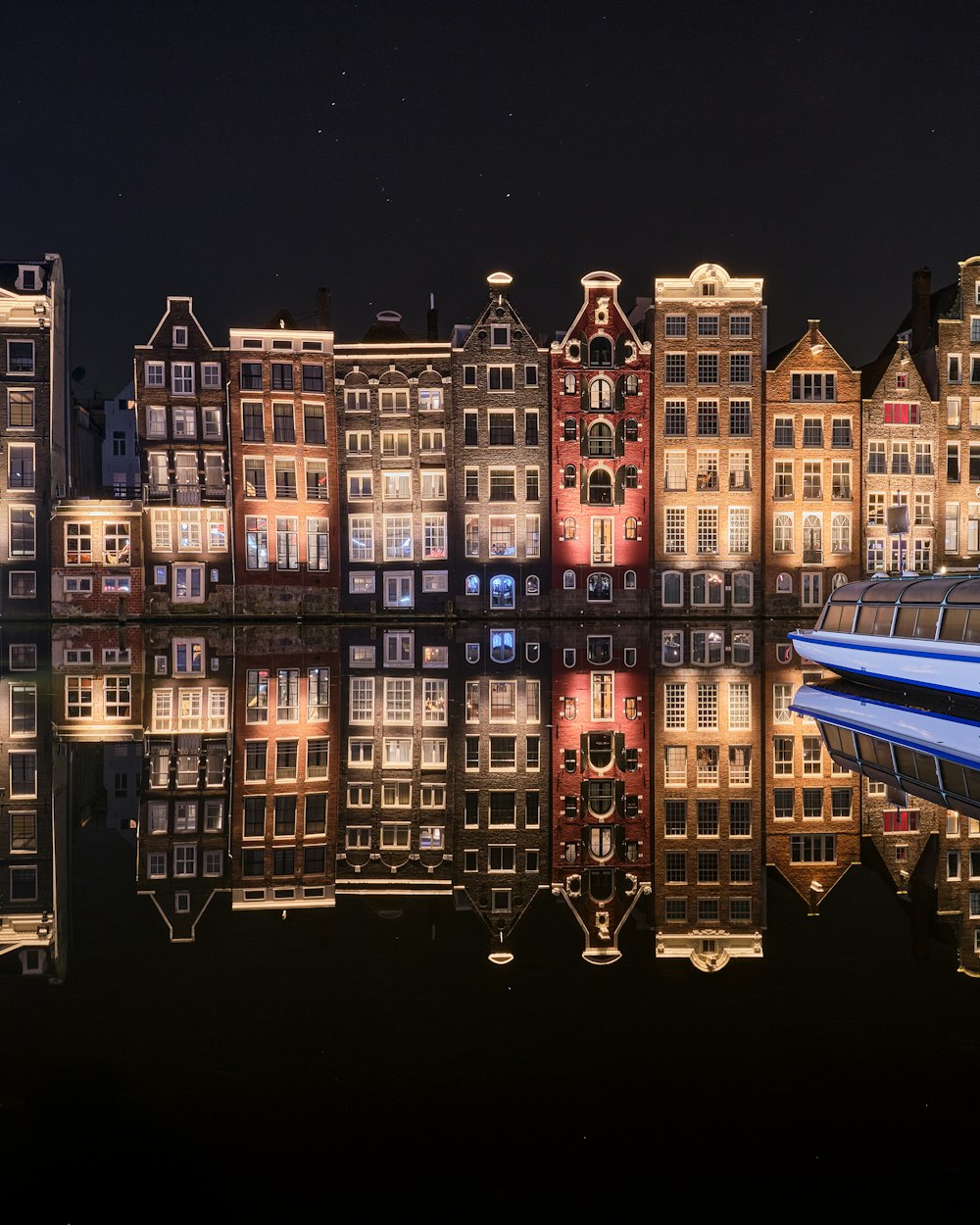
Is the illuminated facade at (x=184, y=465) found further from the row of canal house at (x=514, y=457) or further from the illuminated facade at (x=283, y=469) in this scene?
the illuminated facade at (x=283, y=469)

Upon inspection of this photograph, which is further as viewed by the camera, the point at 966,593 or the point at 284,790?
the point at 966,593

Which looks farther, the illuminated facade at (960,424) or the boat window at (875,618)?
the illuminated facade at (960,424)

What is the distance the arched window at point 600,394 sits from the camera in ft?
184

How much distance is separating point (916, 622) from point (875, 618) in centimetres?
188

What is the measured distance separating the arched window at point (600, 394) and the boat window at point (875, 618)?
35.9 meters

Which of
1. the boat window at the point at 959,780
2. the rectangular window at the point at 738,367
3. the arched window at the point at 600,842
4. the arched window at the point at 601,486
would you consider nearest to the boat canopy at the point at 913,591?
the boat window at the point at 959,780

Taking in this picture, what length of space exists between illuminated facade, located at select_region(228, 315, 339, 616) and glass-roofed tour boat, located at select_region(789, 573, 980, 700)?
36017 mm

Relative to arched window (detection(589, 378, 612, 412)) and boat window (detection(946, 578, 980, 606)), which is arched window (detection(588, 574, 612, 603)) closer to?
arched window (detection(589, 378, 612, 412))

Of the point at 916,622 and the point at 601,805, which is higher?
the point at 916,622

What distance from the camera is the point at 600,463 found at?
5603cm

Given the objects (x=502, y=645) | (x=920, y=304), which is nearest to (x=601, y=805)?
(x=502, y=645)

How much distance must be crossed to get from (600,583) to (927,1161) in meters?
52.2

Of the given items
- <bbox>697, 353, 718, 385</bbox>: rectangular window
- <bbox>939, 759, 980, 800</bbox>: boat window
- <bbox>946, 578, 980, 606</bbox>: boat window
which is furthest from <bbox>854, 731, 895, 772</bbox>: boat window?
<bbox>697, 353, 718, 385</bbox>: rectangular window

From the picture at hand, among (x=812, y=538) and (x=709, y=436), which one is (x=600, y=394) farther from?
(x=812, y=538)
